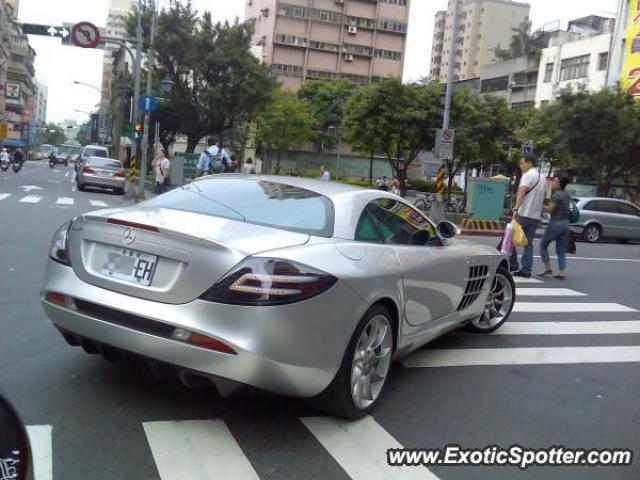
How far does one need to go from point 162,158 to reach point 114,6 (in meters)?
135

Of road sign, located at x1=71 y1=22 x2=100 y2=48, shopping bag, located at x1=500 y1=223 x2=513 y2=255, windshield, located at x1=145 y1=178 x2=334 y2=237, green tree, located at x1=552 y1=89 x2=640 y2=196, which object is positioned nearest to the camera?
windshield, located at x1=145 y1=178 x2=334 y2=237

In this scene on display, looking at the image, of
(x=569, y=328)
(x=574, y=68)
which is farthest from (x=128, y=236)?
(x=574, y=68)

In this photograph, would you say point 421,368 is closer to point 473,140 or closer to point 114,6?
point 473,140

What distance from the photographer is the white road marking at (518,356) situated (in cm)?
538

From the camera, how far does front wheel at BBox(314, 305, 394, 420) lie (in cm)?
373

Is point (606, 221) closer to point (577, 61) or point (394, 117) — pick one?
point (394, 117)

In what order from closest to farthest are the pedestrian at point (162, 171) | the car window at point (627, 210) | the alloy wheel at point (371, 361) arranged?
the alloy wheel at point (371, 361) → the pedestrian at point (162, 171) → the car window at point (627, 210)

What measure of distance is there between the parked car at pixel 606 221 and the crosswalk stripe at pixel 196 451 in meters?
18.6

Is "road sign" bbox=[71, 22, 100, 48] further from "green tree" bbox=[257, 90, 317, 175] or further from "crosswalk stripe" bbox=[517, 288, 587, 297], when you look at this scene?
"green tree" bbox=[257, 90, 317, 175]

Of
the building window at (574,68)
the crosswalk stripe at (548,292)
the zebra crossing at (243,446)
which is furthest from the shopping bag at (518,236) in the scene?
the building window at (574,68)

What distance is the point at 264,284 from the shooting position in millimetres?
3332

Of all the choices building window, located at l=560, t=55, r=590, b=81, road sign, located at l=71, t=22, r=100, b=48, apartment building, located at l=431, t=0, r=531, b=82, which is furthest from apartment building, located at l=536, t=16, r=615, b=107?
apartment building, located at l=431, t=0, r=531, b=82

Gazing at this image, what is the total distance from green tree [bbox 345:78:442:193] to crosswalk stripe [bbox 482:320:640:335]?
1892 cm

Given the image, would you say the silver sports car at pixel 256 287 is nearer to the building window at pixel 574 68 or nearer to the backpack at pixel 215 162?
the backpack at pixel 215 162
